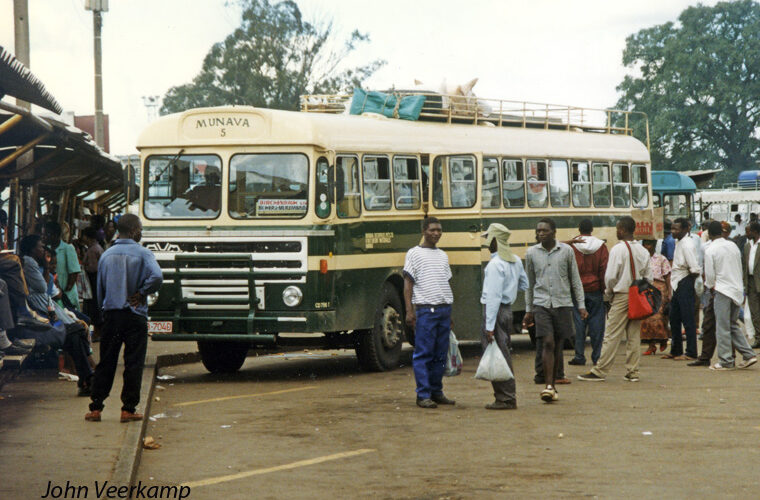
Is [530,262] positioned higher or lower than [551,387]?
higher

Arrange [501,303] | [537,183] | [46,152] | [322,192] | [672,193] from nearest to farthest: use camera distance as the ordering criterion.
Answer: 1. [501,303]
2. [322,192]
3. [46,152]
4. [537,183]
5. [672,193]

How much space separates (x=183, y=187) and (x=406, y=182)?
3017mm

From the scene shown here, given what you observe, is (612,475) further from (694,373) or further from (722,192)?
(722,192)

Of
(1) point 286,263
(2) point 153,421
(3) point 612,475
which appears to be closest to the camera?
(3) point 612,475

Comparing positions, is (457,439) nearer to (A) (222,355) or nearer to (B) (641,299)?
(B) (641,299)

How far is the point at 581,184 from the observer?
20.1 meters

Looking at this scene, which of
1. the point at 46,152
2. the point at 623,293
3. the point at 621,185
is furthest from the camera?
the point at 621,185

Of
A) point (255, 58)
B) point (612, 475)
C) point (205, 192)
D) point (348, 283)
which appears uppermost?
point (255, 58)

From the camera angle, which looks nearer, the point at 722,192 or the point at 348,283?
the point at 348,283

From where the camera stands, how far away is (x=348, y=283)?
591 inches

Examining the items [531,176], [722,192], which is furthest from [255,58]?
[531,176]

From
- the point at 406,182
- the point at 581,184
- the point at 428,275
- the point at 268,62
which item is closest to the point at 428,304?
the point at 428,275

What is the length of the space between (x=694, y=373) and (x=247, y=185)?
5.88 m

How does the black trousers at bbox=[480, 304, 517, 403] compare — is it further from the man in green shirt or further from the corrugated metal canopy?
the man in green shirt
